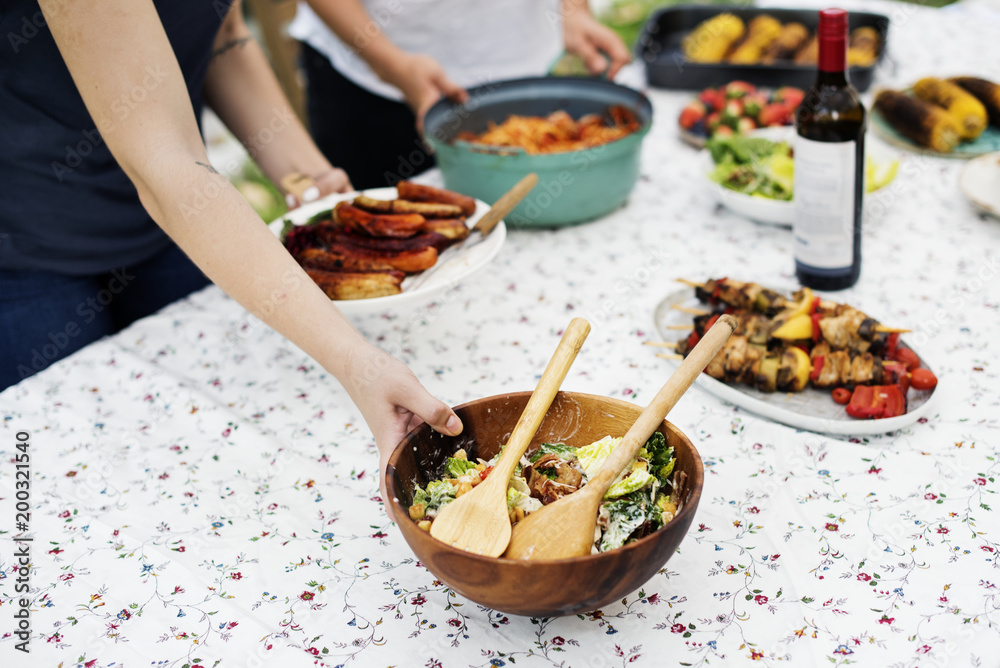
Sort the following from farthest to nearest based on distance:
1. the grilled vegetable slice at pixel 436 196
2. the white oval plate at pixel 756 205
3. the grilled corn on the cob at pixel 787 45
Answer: the grilled corn on the cob at pixel 787 45, the white oval plate at pixel 756 205, the grilled vegetable slice at pixel 436 196

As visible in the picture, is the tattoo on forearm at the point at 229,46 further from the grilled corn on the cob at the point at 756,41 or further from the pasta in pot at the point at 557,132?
the grilled corn on the cob at the point at 756,41

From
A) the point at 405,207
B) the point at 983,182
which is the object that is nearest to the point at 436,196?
the point at 405,207

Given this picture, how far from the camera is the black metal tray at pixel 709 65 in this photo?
248 centimetres

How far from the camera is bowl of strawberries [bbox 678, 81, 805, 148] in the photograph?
2289 mm

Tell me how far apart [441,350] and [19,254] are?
967mm

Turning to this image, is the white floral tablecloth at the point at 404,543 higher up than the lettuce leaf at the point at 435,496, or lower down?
lower down

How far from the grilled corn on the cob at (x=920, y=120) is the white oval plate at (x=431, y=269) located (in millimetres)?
1336

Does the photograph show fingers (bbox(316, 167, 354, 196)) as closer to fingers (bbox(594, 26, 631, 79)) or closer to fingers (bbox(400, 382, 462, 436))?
fingers (bbox(594, 26, 631, 79))

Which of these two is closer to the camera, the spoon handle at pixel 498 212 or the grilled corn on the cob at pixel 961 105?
the spoon handle at pixel 498 212

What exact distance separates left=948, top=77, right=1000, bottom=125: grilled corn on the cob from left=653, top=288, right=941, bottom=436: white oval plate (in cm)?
123

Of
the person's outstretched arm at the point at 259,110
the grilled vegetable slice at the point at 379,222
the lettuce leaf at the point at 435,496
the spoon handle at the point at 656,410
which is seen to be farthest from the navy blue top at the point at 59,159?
the spoon handle at the point at 656,410

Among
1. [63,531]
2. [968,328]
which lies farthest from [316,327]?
[968,328]

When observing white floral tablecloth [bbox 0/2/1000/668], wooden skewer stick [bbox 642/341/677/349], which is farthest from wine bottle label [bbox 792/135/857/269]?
wooden skewer stick [bbox 642/341/677/349]

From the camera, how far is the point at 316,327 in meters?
1.15
